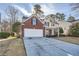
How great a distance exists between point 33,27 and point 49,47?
0.21 meters

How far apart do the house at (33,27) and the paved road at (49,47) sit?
4 cm

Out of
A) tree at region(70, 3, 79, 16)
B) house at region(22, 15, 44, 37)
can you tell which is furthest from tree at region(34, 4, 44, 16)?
tree at region(70, 3, 79, 16)

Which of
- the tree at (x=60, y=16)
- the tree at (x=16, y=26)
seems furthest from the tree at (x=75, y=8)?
the tree at (x=16, y=26)

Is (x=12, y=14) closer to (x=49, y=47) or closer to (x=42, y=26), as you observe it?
(x=42, y=26)

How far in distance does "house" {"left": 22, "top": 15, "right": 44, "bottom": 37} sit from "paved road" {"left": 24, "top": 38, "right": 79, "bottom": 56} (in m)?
0.04

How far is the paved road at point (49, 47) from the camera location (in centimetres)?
164

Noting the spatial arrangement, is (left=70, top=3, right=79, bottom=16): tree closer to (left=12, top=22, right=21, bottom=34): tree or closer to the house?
the house

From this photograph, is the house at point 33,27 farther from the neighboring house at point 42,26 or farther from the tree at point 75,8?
the tree at point 75,8

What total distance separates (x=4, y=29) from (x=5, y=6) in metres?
0.19

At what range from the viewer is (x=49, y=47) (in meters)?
1.66

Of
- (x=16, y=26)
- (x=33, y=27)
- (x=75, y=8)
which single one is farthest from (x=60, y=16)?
(x=16, y=26)

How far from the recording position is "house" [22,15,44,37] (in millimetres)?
1676

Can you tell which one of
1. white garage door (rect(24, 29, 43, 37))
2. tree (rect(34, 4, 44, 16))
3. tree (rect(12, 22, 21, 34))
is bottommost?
white garage door (rect(24, 29, 43, 37))

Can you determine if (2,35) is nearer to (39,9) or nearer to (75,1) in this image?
(39,9)
